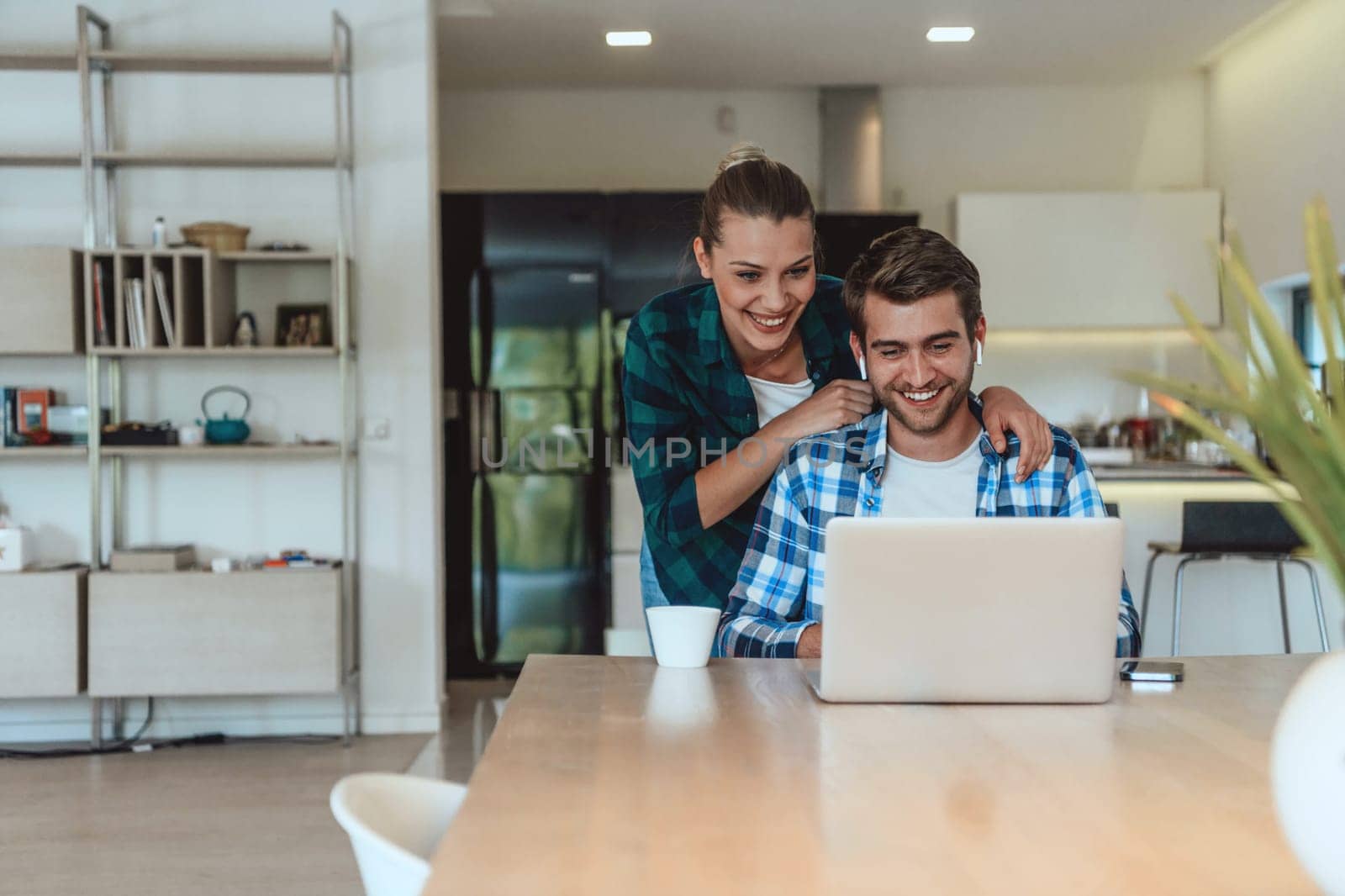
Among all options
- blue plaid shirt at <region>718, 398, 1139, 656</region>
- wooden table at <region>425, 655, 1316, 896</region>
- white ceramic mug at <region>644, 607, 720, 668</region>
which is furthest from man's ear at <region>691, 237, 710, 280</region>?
wooden table at <region>425, 655, 1316, 896</region>

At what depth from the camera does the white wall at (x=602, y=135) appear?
683 centimetres

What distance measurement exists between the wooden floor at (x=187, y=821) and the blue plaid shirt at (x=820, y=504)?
154cm

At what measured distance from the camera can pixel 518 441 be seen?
6168 mm

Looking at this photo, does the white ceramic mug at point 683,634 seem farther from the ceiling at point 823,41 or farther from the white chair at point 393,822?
the ceiling at point 823,41

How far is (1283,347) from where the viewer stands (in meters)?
0.88

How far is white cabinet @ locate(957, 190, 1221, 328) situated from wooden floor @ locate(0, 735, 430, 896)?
12.3ft

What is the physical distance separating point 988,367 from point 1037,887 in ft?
20.0

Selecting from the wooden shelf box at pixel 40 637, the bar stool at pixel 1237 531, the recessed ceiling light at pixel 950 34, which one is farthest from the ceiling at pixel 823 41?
the wooden shelf box at pixel 40 637

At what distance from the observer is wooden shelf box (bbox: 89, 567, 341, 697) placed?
15.4 feet

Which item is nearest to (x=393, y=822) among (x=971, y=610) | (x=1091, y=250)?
(x=971, y=610)

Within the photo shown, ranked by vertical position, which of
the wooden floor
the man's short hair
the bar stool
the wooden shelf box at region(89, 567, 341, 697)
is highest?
the man's short hair

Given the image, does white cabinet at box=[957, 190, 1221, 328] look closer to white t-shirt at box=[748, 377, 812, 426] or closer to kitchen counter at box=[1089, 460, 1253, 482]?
kitchen counter at box=[1089, 460, 1253, 482]

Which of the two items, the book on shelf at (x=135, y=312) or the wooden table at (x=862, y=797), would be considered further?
the book on shelf at (x=135, y=312)

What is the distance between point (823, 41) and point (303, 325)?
2.71 meters
